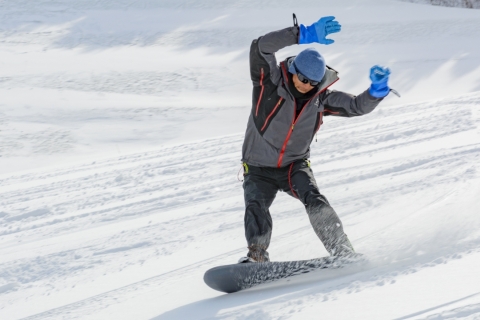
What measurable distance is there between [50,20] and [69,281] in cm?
1292

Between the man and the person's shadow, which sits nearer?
the person's shadow

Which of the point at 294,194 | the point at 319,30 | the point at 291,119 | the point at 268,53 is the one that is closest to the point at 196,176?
the point at 294,194

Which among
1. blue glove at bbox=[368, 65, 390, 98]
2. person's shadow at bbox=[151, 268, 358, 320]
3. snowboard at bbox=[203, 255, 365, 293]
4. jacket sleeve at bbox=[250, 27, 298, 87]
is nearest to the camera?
person's shadow at bbox=[151, 268, 358, 320]

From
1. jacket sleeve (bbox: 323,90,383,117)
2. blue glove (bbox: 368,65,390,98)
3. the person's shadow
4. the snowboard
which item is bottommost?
the person's shadow

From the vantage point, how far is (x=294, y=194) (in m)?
4.02

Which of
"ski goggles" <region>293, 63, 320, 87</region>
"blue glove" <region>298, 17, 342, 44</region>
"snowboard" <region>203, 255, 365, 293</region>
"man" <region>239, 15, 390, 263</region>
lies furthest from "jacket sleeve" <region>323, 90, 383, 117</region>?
"snowboard" <region>203, 255, 365, 293</region>

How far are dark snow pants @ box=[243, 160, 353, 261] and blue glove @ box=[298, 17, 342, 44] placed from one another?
0.78 m

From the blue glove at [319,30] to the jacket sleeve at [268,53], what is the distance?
0.05m

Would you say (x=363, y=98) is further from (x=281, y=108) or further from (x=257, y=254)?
(x=257, y=254)

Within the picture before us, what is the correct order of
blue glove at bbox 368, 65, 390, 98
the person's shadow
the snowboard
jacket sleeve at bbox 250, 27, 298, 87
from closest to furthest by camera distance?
the person's shadow
the snowboard
jacket sleeve at bbox 250, 27, 298, 87
blue glove at bbox 368, 65, 390, 98

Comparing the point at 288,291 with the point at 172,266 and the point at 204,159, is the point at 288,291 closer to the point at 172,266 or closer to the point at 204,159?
the point at 172,266

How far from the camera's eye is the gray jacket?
3818 millimetres

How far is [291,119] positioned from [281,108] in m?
0.09

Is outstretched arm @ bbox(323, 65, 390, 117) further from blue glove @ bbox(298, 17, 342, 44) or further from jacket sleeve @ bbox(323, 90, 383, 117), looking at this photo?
blue glove @ bbox(298, 17, 342, 44)
